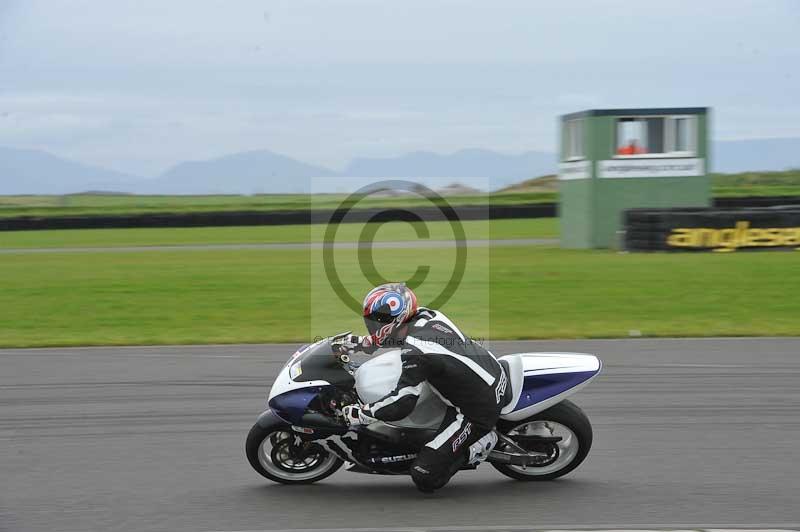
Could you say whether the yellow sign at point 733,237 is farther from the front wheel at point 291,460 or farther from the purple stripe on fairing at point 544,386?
the front wheel at point 291,460

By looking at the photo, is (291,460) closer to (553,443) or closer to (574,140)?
(553,443)

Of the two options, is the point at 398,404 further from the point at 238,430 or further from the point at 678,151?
the point at 678,151

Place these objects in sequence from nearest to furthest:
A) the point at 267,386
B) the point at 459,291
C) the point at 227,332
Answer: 1. the point at 267,386
2. the point at 227,332
3. the point at 459,291

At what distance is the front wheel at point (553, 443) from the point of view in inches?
234

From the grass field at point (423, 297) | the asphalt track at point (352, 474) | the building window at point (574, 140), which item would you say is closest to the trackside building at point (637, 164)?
the building window at point (574, 140)

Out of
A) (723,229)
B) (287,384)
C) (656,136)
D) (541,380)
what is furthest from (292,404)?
(656,136)

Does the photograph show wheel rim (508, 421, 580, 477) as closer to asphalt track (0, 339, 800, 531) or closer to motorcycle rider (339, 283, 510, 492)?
asphalt track (0, 339, 800, 531)

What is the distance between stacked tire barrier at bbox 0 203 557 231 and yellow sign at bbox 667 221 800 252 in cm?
1938

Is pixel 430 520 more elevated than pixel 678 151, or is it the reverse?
pixel 678 151

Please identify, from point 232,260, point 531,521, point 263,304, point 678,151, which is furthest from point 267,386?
point 678,151

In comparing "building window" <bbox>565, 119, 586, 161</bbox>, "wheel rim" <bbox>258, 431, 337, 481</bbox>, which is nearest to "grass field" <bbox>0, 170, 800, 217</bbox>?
"building window" <bbox>565, 119, 586, 161</bbox>

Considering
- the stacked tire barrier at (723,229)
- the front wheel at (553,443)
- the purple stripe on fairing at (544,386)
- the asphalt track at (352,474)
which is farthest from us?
the stacked tire barrier at (723,229)

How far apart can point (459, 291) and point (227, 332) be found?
6237 mm

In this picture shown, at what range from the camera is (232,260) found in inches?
969
